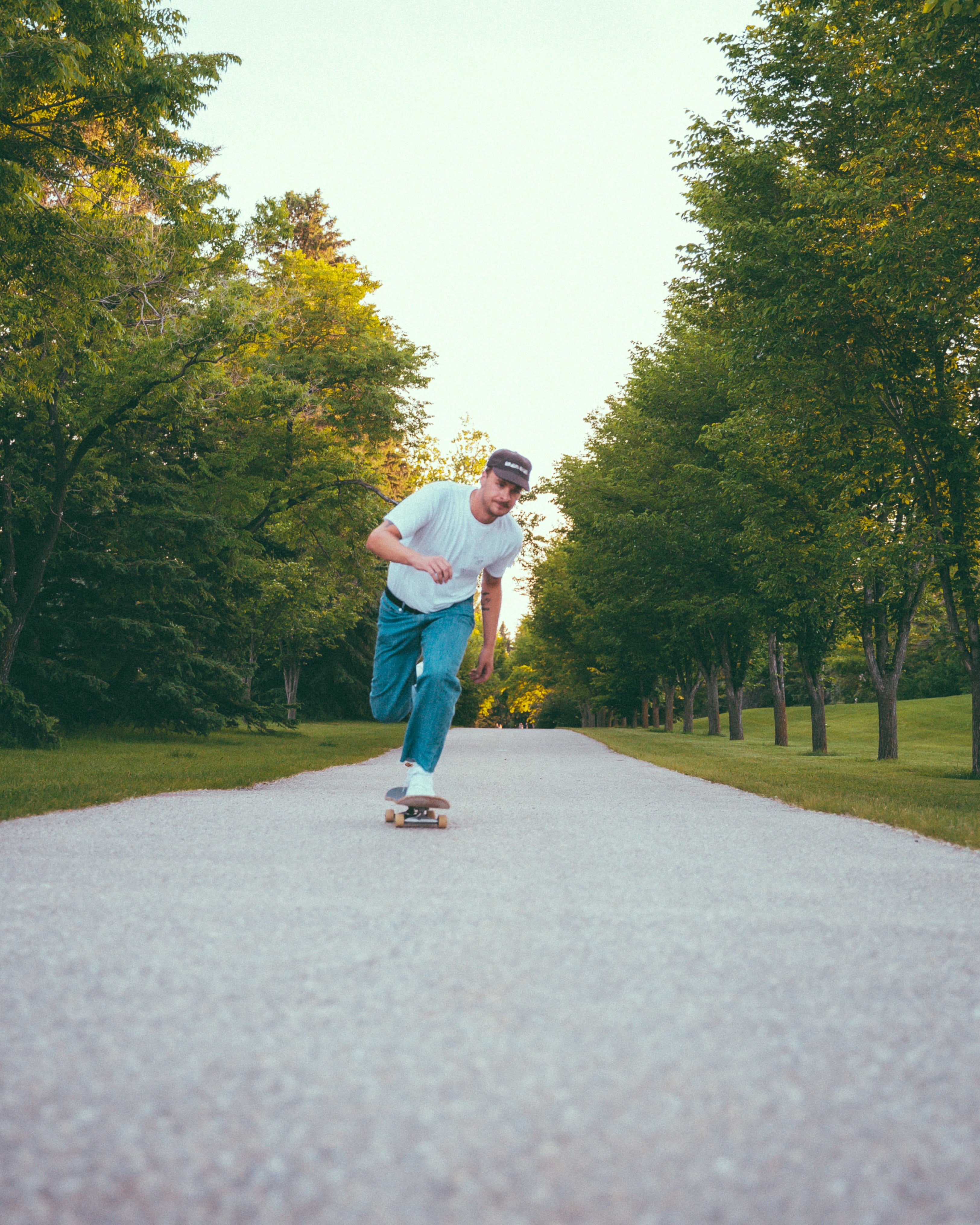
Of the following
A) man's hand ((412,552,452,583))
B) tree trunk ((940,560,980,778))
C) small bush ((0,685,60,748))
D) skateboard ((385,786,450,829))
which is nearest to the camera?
man's hand ((412,552,452,583))

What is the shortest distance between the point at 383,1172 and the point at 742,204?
15239 mm

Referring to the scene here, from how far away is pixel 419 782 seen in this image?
18.3ft

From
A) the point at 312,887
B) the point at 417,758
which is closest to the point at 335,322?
the point at 417,758

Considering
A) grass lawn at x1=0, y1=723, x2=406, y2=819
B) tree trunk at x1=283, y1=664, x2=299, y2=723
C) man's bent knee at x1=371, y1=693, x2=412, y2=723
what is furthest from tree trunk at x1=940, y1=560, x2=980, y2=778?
tree trunk at x1=283, y1=664, x2=299, y2=723

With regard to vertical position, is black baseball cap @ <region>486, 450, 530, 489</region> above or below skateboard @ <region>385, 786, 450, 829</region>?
above

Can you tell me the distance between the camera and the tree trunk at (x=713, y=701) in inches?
Answer: 1280

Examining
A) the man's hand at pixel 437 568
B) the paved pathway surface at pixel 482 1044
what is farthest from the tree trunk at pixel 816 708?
the paved pathway surface at pixel 482 1044

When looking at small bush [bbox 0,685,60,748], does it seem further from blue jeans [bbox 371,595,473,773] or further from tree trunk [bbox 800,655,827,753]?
tree trunk [bbox 800,655,827,753]

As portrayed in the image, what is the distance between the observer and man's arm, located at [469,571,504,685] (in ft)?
20.1

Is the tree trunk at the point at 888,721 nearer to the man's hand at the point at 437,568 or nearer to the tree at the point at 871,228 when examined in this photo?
the tree at the point at 871,228

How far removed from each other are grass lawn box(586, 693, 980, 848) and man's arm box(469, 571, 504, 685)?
2917 millimetres

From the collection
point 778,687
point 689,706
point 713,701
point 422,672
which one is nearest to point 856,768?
point 422,672

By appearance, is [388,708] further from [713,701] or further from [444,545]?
[713,701]

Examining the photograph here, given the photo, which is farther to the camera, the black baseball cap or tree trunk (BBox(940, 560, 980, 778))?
tree trunk (BBox(940, 560, 980, 778))
